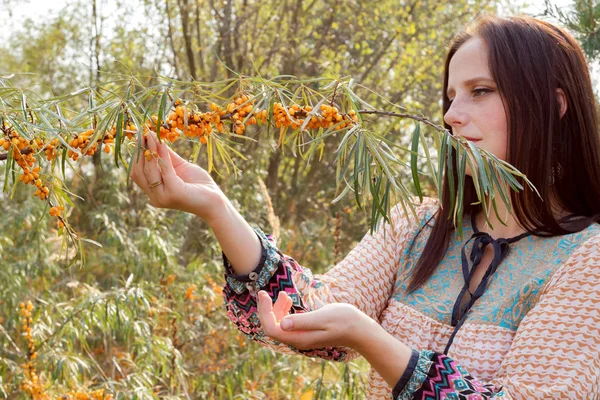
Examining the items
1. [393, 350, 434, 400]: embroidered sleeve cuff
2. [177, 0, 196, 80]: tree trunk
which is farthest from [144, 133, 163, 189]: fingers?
[177, 0, 196, 80]: tree trunk

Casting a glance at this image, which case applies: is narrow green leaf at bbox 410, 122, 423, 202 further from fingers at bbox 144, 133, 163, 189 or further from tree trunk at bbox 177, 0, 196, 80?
tree trunk at bbox 177, 0, 196, 80

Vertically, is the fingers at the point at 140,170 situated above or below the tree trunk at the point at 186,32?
below

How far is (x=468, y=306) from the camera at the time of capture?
1317 mm

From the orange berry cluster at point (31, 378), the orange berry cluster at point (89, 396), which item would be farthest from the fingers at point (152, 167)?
the orange berry cluster at point (31, 378)

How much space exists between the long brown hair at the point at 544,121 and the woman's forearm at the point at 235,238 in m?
0.35

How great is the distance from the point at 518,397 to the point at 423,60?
4565mm

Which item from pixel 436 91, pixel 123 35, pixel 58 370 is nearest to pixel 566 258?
pixel 58 370

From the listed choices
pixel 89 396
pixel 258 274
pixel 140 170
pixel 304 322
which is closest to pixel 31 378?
pixel 89 396

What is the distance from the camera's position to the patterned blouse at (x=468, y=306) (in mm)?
1106

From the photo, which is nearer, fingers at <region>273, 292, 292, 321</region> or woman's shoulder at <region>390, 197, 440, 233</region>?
fingers at <region>273, 292, 292, 321</region>

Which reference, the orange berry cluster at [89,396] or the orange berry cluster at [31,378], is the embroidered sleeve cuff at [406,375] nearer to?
the orange berry cluster at [89,396]

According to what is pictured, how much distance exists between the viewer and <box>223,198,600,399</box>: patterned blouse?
1106mm

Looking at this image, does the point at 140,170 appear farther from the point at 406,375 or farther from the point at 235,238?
the point at 406,375

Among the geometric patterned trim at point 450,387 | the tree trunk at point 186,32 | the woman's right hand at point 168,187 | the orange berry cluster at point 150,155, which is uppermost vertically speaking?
the tree trunk at point 186,32
